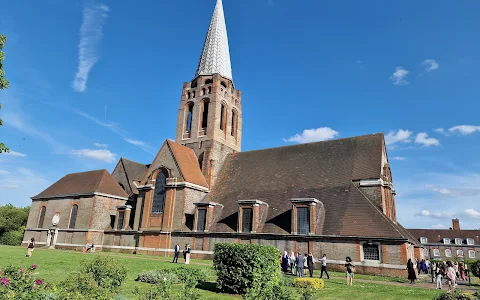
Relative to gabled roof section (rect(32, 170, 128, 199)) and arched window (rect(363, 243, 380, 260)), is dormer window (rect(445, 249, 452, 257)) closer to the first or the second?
arched window (rect(363, 243, 380, 260))

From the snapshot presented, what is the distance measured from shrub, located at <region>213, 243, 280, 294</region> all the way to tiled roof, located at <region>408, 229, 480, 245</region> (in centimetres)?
7676

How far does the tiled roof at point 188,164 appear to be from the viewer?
121 ft

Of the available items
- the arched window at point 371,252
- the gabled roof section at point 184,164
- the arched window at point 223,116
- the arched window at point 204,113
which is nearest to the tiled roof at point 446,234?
the arched window at point 223,116

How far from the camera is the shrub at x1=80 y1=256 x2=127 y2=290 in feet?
36.2

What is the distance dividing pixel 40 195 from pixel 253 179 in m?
32.2

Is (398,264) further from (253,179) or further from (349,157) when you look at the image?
(253,179)

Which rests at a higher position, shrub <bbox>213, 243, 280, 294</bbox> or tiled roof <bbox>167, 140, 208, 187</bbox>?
tiled roof <bbox>167, 140, 208, 187</bbox>

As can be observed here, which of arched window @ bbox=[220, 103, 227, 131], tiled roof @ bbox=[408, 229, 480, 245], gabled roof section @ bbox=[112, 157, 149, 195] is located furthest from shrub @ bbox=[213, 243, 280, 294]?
tiled roof @ bbox=[408, 229, 480, 245]

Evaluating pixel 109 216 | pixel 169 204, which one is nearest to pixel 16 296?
pixel 169 204

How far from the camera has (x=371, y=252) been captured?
24.6 metres

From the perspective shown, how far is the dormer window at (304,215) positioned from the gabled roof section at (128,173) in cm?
2616

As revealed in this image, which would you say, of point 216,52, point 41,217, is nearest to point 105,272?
point 216,52

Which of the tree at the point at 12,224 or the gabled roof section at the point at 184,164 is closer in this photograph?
the gabled roof section at the point at 184,164

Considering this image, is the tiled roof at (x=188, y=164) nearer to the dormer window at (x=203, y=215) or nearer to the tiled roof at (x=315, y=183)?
the tiled roof at (x=315, y=183)
